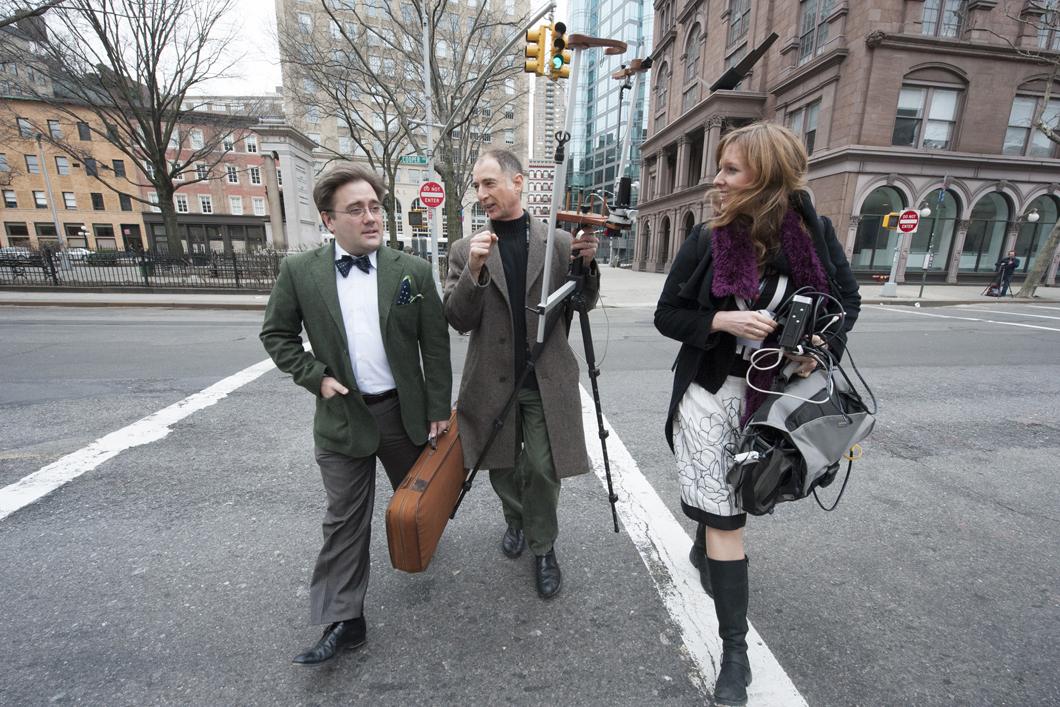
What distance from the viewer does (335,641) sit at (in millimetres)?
2031

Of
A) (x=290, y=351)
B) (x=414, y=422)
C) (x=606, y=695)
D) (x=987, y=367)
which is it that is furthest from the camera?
(x=987, y=367)

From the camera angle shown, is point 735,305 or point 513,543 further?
point 513,543

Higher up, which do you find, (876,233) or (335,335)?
(876,233)

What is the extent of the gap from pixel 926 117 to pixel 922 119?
224 mm

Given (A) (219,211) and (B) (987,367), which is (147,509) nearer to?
(B) (987,367)

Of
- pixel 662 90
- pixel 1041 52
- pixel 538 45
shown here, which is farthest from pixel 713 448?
pixel 662 90

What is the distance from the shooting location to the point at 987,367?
7.19m

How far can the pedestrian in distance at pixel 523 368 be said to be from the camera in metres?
2.36

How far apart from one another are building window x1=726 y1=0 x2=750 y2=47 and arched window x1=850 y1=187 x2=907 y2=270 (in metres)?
12.2

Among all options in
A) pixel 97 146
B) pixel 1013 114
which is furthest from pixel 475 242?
pixel 97 146

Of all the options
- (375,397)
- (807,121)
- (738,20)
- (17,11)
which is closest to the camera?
(375,397)

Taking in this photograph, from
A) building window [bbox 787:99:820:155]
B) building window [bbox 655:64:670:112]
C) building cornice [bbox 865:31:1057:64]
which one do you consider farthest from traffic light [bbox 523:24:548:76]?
building window [bbox 655:64:670:112]

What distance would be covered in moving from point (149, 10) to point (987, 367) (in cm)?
A: 2743

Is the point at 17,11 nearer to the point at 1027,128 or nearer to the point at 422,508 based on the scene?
the point at 422,508
